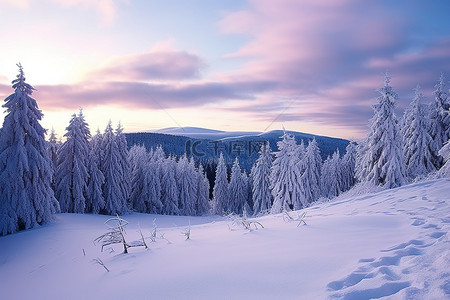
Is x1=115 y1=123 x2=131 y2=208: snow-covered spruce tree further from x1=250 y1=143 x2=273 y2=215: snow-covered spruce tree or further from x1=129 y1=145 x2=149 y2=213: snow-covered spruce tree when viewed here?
x1=250 y1=143 x2=273 y2=215: snow-covered spruce tree

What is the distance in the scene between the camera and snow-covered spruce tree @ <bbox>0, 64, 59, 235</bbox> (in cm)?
2009

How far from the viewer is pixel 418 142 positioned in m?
26.4

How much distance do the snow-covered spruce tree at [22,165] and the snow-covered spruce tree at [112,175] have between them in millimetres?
12089

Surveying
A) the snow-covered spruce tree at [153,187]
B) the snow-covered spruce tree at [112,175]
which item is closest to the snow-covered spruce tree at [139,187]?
the snow-covered spruce tree at [153,187]

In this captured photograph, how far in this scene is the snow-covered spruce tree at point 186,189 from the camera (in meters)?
49.1

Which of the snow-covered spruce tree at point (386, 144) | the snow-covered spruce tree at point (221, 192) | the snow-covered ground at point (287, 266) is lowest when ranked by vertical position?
the snow-covered spruce tree at point (221, 192)

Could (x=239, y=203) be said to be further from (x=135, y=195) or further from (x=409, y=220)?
(x=409, y=220)

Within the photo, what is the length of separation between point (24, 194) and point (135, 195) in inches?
892

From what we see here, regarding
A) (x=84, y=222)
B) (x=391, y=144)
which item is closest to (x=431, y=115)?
(x=391, y=144)

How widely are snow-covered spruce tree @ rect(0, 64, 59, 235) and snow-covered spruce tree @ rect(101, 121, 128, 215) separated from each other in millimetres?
12089

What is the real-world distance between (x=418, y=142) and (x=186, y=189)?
35686 millimetres

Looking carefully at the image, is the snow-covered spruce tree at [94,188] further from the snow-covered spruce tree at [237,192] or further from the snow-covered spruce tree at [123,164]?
the snow-covered spruce tree at [237,192]

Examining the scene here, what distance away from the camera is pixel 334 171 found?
47.8 meters

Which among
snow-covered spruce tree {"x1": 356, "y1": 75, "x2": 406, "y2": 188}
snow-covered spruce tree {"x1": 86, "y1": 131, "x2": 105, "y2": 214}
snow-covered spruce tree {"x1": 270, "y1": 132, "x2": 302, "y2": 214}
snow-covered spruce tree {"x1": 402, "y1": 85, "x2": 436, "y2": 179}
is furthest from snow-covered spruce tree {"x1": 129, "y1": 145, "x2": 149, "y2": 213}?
snow-covered spruce tree {"x1": 402, "y1": 85, "x2": 436, "y2": 179}
